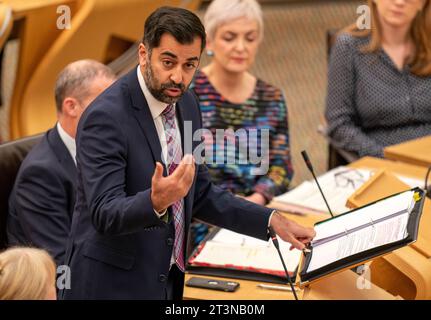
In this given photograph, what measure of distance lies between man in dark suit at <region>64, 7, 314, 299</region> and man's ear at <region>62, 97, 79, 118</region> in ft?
1.89

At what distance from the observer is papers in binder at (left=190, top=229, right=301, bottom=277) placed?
96.9 inches

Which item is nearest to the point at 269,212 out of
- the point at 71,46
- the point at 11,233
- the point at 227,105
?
the point at 11,233

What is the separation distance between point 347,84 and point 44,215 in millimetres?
1702

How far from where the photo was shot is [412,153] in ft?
10.6

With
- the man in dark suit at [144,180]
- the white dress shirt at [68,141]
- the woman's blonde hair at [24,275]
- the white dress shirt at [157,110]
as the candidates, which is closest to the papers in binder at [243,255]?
the man in dark suit at [144,180]

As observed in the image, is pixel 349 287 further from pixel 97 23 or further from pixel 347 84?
pixel 97 23

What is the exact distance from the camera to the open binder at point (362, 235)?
5.83 ft

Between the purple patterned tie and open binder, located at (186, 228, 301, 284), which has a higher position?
the purple patterned tie

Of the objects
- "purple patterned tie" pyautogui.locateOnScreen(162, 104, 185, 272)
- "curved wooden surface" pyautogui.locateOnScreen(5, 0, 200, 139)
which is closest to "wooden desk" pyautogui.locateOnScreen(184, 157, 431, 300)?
"purple patterned tie" pyautogui.locateOnScreen(162, 104, 185, 272)

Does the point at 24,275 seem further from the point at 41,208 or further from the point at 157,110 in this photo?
the point at 41,208

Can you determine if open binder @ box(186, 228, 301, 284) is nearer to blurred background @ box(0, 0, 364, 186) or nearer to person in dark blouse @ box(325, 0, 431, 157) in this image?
person in dark blouse @ box(325, 0, 431, 157)

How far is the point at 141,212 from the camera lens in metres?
1.69

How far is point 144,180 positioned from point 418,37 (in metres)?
2.21
